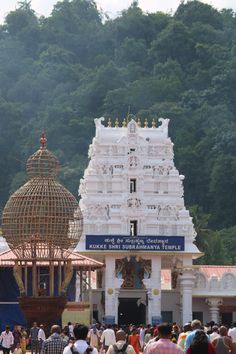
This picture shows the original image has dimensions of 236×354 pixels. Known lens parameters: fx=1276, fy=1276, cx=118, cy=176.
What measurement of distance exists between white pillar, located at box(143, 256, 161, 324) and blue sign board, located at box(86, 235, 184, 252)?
0.84 m

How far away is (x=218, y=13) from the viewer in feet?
443

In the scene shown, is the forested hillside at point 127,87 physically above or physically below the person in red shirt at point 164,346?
above

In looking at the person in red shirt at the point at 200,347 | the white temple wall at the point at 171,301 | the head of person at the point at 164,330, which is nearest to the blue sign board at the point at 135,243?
the white temple wall at the point at 171,301

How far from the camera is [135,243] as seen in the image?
61.3m

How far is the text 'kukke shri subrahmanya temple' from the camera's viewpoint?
61250 mm

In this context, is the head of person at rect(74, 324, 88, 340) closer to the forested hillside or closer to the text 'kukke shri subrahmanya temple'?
the text 'kukke shri subrahmanya temple'

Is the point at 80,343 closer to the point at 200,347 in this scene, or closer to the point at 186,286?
the point at 200,347

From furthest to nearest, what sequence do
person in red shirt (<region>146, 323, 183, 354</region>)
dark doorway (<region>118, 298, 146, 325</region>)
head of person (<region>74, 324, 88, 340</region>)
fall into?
1. dark doorway (<region>118, 298, 146, 325</region>)
2. head of person (<region>74, 324, 88, 340</region>)
3. person in red shirt (<region>146, 323, 183, 354</region>)

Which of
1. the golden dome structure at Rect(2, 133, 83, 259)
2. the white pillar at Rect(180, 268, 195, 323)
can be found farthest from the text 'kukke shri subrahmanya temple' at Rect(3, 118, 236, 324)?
the golden dome structure at Rect(2, 133, 83, 259)

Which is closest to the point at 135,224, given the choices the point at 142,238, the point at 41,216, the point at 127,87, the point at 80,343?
the point at 142,238

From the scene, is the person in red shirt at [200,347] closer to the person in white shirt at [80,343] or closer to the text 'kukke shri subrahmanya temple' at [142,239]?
the person in white shirt at [80,343]

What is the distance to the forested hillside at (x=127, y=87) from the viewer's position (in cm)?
10069

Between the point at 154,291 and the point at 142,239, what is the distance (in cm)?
256

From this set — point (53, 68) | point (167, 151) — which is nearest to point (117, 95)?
point (53, 68)
